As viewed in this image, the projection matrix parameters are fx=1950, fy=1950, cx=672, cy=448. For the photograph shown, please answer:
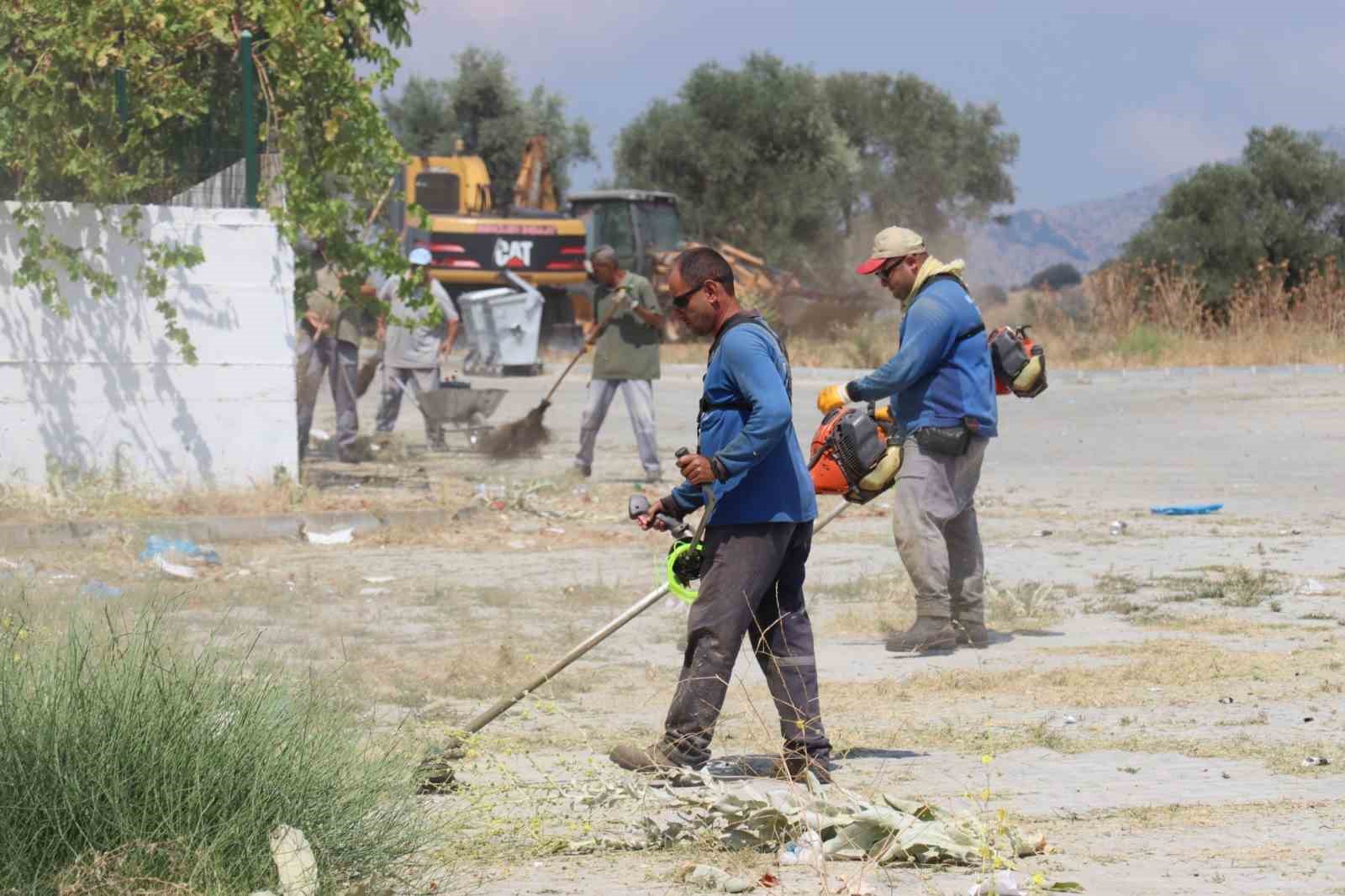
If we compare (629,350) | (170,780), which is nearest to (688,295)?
(170,780)

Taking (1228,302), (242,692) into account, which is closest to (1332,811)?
(242,692)

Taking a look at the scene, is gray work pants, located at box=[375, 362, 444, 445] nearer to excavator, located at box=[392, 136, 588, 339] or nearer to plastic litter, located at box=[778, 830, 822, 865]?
plastic litter, located at box=[778, 830, 822, 865]

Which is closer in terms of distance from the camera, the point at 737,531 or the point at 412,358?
the point at 737,531

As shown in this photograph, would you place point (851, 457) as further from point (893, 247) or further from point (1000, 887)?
point (1000, 887)

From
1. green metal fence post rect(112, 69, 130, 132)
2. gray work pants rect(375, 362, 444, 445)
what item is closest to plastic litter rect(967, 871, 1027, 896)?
green metal fence post rect(112, 69, 130, 132)

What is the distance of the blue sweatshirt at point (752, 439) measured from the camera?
19.7 ft

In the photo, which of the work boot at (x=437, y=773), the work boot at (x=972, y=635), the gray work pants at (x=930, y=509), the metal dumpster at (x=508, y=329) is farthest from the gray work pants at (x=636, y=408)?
the metal dumpster at (x=508, y=329)

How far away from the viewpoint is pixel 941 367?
873 cm

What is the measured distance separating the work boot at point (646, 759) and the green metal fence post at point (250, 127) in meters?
8.27

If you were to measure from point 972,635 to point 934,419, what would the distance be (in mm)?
1085

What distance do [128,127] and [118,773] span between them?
977 cm

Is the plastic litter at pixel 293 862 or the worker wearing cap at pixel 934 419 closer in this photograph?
the plastic litter at pixel 293 862

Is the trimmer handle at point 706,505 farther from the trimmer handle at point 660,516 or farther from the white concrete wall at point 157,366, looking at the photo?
the white concrete wall at point 157,366

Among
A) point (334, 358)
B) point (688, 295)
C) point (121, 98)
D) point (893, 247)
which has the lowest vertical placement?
point (334, 358)
